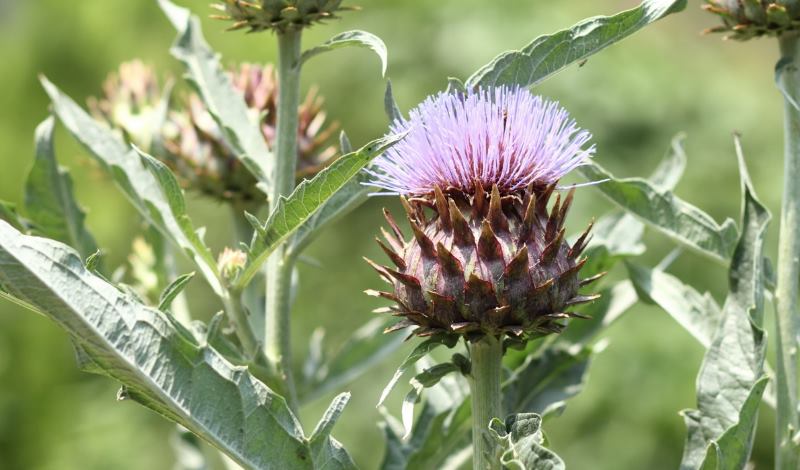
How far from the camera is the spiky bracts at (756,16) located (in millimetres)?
1296

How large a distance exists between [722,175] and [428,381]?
2685 millimetres

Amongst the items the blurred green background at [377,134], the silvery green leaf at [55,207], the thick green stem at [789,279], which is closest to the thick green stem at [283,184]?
the silvery green leaf at [55,207]

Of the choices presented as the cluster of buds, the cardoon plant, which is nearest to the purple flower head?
the cardoon plant

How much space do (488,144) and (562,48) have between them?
0.15 metres

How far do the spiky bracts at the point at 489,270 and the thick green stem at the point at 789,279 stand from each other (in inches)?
12.6

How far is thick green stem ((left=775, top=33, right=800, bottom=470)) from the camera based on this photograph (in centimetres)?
125

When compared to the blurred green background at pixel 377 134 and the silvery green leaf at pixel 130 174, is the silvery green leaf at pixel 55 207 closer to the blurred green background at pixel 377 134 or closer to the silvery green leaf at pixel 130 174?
the silvery green leaf at pixel 130 174

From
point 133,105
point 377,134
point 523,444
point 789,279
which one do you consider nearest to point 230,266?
point 523,444

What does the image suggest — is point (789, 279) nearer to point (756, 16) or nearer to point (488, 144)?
point (756, 16)

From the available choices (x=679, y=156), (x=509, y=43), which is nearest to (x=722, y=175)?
(x=509, y=43)

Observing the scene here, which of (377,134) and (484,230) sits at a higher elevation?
(377,134)

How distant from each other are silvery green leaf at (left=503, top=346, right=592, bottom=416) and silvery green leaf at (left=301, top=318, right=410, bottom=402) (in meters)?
0.29

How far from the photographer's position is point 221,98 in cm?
152

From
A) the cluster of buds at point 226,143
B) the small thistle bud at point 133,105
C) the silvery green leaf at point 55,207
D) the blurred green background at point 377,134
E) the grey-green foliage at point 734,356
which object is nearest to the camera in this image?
the grey-green foliage at point 734,356
